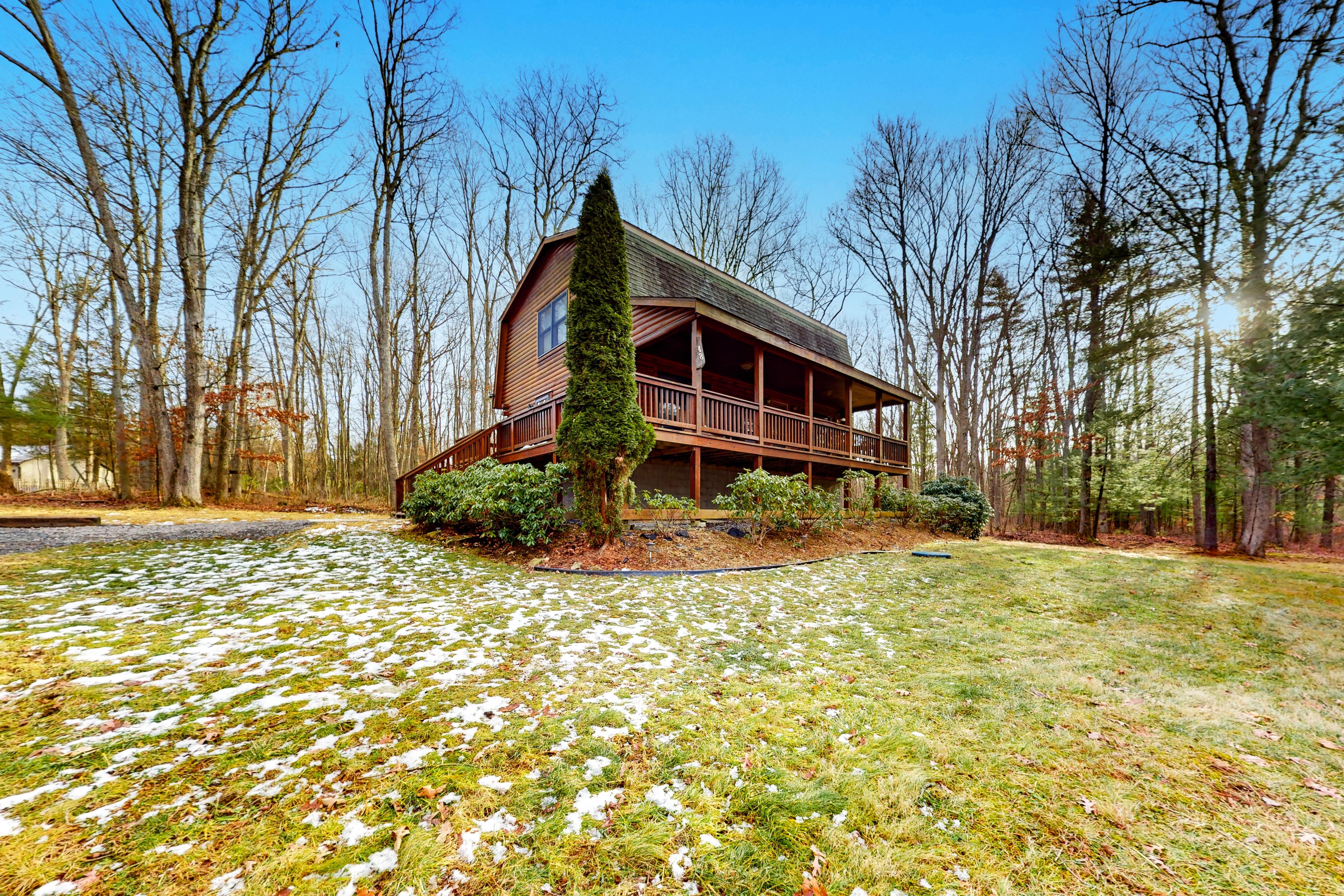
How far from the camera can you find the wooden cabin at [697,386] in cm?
938

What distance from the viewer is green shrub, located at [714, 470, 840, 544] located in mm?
8266

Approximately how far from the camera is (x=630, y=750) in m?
2.20

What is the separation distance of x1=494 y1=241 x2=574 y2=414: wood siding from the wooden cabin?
5 centimetres

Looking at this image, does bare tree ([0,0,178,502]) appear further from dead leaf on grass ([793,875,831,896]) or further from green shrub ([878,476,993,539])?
green shrub ([878,476,993,539])

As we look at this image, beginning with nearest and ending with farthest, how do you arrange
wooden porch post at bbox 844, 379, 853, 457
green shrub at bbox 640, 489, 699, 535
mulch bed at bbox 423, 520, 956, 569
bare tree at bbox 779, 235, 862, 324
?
mulch bed at bbox 423, 520, 956, 569 < green shrub at bbox 640, 489, 699, 535 < wooden porch post at bbox 844, 379, 853, 457 < bare tree at bbox 779, 235, 862, 324

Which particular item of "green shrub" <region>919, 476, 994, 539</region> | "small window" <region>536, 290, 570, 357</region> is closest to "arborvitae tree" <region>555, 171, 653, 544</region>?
"small window" <region>536, 290, 570, 357</region>

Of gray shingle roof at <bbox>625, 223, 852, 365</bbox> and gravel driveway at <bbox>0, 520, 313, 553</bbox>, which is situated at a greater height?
gray shingle roof at <bbox>625, 223, 852, 365</bbox>

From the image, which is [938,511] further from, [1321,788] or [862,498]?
[1321,788]

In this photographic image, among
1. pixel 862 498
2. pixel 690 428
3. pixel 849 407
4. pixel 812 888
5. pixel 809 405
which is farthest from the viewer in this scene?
pixel 849 407

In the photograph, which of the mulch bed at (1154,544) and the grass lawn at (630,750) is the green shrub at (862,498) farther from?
the grass lawn at (630,750)

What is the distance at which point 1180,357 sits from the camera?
1150 centimetres

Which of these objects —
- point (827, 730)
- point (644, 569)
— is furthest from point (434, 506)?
point (827, 730)

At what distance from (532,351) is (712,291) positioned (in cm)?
584

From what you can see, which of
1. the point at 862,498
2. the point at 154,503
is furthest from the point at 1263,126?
the point at 154,503
